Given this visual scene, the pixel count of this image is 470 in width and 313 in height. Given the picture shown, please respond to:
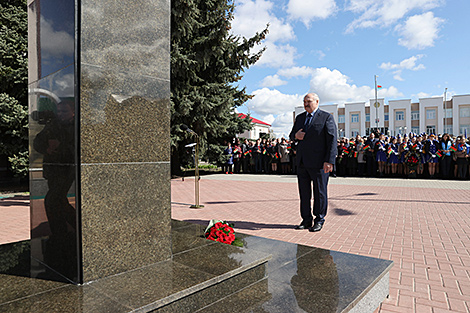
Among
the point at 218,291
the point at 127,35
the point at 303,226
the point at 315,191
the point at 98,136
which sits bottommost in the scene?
the point at 303,226

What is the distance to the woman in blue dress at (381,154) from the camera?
16.7 metres

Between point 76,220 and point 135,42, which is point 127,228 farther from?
point 135,42

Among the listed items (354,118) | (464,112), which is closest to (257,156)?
(354,118)

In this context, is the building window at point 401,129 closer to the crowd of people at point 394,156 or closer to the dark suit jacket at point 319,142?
the crowd of people at point 394,156

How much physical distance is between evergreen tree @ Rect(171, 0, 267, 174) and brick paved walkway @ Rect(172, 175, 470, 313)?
21.8 ft

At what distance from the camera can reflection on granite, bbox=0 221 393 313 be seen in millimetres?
2276

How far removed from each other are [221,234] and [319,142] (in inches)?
98.5

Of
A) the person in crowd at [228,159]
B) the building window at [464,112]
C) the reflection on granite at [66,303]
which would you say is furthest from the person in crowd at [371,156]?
the building window at [464,112]

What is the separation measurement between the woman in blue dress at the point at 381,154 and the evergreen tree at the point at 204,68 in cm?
800

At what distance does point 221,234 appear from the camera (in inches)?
152

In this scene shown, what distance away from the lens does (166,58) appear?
3.12 metres

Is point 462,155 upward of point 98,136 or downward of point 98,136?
downward

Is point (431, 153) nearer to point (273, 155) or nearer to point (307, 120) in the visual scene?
point (273, 155)

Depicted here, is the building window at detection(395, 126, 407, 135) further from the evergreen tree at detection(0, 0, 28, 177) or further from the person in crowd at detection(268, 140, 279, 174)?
the evergreen tree at detection(0, 0, 28, 177)
